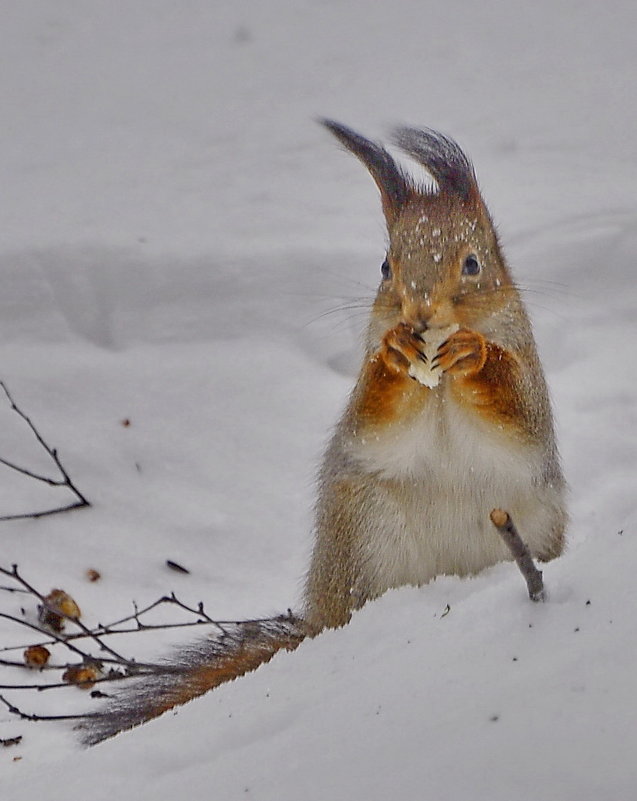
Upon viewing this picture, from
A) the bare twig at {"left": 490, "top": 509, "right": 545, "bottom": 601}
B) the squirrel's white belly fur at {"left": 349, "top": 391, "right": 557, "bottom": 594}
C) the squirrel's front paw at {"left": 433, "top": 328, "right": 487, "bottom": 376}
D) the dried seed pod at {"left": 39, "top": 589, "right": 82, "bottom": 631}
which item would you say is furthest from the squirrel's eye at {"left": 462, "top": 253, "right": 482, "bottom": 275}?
the dried seed pod at {"left": 39, "top": 589, "right": 82, "bottom": 631}

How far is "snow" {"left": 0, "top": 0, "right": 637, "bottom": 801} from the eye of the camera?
1379mm

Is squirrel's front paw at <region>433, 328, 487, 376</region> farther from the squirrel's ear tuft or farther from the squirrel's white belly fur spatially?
the squirrel's ear tuft

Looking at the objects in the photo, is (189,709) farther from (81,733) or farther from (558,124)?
(558,124)

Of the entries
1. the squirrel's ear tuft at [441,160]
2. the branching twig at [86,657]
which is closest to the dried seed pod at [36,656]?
the branching twig at [86,657]

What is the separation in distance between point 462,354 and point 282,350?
1.91m

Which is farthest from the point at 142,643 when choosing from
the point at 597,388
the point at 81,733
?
the point at 597,388

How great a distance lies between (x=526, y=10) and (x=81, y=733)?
16.0ft

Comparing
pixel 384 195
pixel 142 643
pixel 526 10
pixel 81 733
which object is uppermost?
pixel 526 10

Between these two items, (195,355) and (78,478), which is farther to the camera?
(195,355)

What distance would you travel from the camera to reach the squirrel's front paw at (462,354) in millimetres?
2355

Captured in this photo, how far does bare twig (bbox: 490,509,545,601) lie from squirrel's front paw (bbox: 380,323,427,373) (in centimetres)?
94

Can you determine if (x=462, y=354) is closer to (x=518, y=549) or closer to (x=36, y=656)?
(x=518, y=549)

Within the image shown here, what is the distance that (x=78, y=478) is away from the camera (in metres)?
3.79

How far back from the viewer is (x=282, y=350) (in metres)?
4.23
